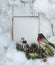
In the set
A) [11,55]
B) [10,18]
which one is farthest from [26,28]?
[11,55]

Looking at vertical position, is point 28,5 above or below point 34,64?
above

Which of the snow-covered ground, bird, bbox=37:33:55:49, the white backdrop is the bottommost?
the snow-covered ground

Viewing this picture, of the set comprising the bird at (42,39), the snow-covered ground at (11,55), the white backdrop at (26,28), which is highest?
the white backdrop at (26,28)

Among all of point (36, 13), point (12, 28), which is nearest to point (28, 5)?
point (36, 13)

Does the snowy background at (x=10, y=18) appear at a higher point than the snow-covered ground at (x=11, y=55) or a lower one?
higher

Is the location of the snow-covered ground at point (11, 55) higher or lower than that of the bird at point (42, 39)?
lower

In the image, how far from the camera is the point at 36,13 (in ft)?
8.16

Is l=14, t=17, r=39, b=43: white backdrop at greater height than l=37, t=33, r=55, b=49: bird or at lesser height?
greater

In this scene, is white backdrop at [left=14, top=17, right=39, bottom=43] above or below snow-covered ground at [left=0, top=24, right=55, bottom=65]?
above

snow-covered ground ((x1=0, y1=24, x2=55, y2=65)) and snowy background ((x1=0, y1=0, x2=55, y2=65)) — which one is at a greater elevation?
snowy background ((x1=0, y1=0, x2=55, y2=65))

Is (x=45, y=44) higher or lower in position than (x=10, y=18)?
lower

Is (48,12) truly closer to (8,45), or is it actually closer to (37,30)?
(37,30)

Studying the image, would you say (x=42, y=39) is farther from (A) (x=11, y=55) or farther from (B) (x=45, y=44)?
(A) (x=11, y=55)

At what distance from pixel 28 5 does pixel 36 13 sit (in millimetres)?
102
